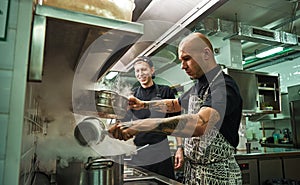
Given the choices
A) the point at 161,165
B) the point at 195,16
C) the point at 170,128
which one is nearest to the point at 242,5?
the point at 195,16

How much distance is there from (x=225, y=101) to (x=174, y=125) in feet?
1.02

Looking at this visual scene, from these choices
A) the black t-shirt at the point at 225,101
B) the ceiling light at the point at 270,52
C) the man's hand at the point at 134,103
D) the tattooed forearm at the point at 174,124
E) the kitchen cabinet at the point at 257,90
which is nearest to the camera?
the tattooed forearm at the point at 174,124

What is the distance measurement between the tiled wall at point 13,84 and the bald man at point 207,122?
21.2 inches

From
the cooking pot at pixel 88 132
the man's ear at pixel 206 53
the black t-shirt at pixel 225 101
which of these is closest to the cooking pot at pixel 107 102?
the cooking pot at pixel 88 132

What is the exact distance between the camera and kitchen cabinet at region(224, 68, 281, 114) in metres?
3.07

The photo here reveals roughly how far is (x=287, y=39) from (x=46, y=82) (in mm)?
3082

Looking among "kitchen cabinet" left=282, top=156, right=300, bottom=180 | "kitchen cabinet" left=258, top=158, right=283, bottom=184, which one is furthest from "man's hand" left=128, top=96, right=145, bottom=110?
"kitchen cabinet" left=282, top=156, right=300, bottom=180

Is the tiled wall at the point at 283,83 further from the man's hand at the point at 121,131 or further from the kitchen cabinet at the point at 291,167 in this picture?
the man's hand at the point at 121,131

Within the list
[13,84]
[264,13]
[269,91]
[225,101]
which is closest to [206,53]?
[225,101]

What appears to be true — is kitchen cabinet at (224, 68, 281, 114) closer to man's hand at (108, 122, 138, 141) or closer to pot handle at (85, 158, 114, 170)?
man's hand at (108, 122, 138, 141)

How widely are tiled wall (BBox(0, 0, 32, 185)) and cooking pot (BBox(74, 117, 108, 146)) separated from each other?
1.23 feet

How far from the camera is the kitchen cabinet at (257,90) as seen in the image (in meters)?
3.07

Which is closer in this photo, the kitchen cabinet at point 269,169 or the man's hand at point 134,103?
the man's hand at point 134,103

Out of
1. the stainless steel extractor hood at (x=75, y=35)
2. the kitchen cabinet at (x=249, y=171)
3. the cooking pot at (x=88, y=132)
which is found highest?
the stainless steel extractor hood at (x=75, y=35)
